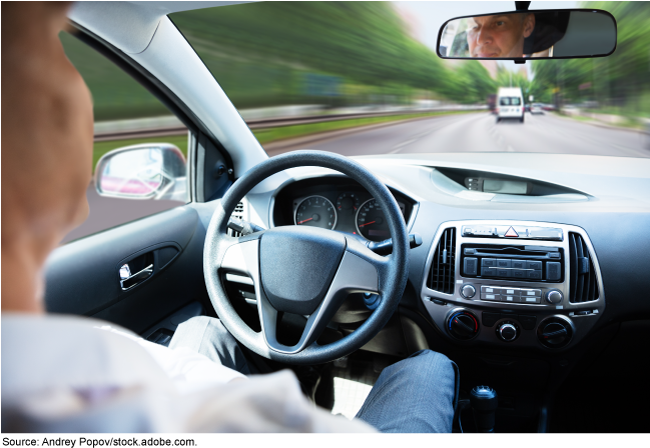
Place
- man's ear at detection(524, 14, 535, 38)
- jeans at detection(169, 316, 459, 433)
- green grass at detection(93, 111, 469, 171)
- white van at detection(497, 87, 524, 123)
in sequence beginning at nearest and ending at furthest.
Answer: jeans at detection(169, 316, 459, 433), man's ear at detection(524, 14, 535, 38), green grass at detection(93, 111, 469, 171), white van at detection(497, 87, 524, 123)

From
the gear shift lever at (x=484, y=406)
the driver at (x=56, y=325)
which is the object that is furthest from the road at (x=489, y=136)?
the driver at (x=56, y=325)

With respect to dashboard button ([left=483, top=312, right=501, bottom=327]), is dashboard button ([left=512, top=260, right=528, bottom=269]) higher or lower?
higher

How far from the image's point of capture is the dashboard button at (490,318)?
211 centimetres

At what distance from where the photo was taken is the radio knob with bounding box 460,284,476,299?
81.5 inches

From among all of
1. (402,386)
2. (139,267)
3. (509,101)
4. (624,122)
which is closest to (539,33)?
(402,386)

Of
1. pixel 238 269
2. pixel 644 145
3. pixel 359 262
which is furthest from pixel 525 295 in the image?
pixel 644 145

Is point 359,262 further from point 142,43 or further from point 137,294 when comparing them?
point 142,43

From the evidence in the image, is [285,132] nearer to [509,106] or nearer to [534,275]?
[534,275]

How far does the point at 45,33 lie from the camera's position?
52cm

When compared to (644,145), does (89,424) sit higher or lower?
lower

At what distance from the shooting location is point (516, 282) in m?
2.01

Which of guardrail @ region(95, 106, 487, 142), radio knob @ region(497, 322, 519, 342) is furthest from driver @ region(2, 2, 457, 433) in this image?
radio knob @ region(497, 322, 519, 342)

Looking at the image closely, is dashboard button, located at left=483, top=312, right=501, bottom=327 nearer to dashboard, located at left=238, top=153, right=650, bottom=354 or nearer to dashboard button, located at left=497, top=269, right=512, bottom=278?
dashboard, located at left=238, top=153, right=650, bottom=354

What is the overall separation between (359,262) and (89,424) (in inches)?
48.4
